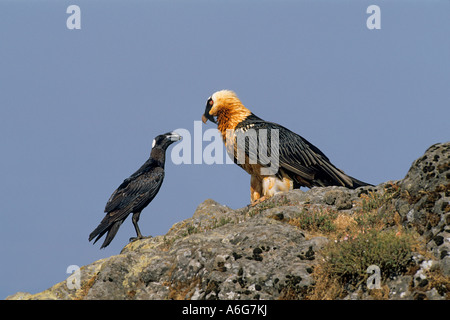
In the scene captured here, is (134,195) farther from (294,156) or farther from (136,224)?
(294,156)

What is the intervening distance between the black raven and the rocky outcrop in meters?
2.25

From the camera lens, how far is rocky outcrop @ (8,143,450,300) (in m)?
12.4

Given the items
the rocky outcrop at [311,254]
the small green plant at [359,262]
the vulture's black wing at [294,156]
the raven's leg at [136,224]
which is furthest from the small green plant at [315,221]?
the raven's leg at [136,224]

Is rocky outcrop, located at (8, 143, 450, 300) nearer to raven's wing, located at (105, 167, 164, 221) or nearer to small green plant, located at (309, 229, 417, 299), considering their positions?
small green plant, located at (309, 229, 417, 299)

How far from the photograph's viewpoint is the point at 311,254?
1334 centimetres

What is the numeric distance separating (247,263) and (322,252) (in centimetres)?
175

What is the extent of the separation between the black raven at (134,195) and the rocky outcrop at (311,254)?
2249 mm

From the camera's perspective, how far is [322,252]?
43.2ft

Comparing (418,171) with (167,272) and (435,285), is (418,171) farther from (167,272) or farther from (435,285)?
(167,272)

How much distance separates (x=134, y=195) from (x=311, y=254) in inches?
309

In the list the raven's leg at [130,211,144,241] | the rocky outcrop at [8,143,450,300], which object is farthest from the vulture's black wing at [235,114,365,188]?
the raven's leg at [130,211,144,241]

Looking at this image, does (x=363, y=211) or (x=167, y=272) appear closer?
(x=167, y=272)

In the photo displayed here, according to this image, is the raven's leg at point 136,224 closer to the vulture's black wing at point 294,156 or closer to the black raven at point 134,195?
the black raven at point 134,195
